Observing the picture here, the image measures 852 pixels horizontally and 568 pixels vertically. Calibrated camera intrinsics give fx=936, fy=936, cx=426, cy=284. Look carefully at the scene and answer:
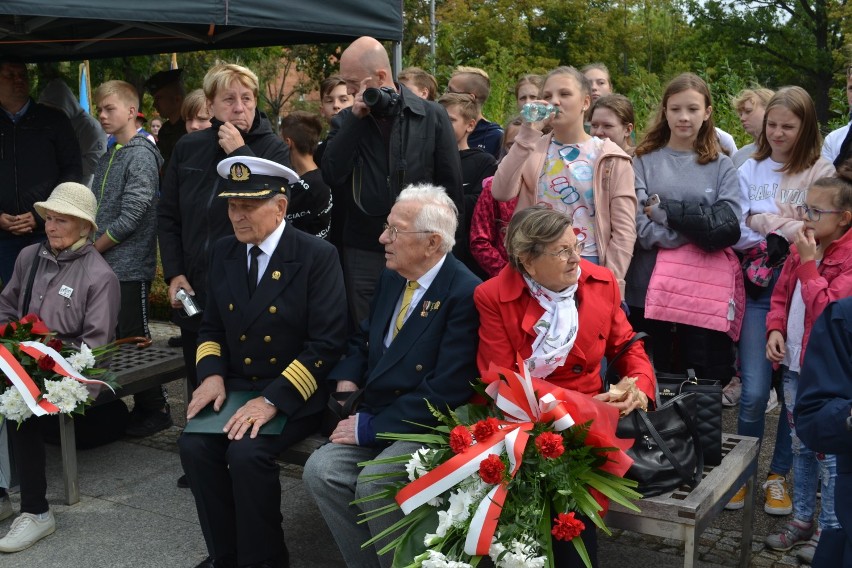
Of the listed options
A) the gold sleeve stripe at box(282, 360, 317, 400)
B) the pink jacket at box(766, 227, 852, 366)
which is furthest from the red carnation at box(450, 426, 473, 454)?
the pink jacket at box(766, 227, 852, 366)

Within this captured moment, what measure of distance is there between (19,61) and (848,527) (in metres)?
5.74

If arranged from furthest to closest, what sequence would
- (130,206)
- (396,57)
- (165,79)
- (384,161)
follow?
(165,79), (396,57), (130,206), (384,161)

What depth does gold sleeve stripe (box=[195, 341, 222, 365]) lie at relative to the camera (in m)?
4.15

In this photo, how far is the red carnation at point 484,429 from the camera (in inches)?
122

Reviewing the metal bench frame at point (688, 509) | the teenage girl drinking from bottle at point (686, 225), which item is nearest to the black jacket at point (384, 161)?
the teenage girl drinking from bottle at point (686, 225)

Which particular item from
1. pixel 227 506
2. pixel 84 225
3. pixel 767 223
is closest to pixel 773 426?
pixel 767 223

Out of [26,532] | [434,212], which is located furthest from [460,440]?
[26,532]

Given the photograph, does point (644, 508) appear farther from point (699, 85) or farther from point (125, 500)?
point (125, 500)

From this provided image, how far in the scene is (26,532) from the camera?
426 cm

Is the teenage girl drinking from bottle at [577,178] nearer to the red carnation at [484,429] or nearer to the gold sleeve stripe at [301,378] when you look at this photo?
the gold sleeve stripe at [301,378]

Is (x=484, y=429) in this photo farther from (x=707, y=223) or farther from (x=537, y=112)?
(x=707, y=223)

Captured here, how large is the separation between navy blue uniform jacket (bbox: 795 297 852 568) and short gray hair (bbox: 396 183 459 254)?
1.41m

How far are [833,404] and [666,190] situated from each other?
6.11 ft

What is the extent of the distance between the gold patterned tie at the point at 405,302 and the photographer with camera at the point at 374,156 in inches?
35.6
